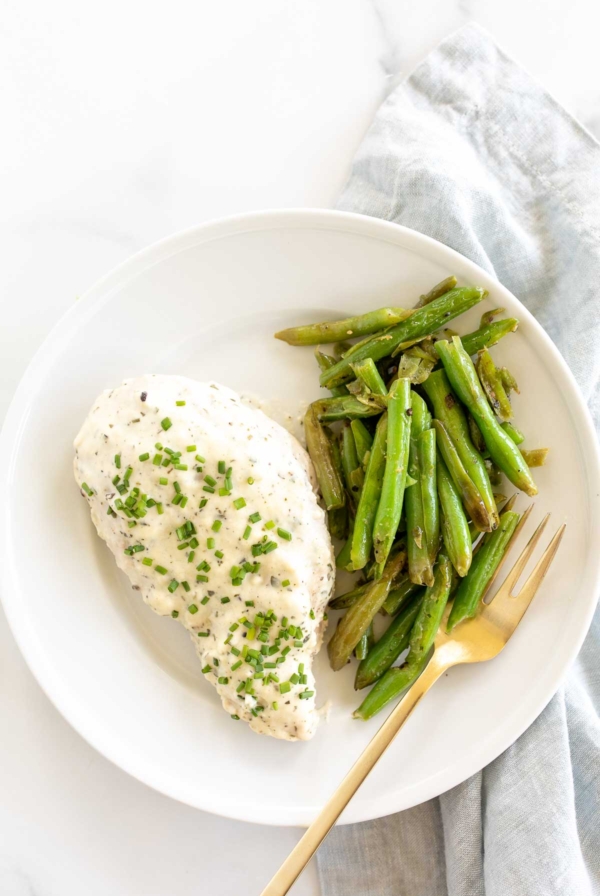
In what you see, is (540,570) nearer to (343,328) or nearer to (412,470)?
(412,470)

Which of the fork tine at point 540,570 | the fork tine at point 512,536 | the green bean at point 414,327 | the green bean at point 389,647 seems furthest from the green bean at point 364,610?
the green bean at point 414,327

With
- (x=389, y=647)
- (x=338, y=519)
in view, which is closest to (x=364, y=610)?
(x=389, y=647)

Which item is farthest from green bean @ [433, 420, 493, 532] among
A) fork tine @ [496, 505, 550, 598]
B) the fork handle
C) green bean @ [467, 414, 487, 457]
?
the fork handle

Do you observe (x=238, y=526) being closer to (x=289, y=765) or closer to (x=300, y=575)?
(x=300, y=575)

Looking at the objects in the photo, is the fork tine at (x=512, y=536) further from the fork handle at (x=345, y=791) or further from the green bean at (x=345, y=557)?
the green bean at (x=345, y=557)

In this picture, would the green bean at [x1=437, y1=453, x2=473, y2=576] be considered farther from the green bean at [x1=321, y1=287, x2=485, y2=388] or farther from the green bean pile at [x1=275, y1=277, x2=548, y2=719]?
the green bean at [x1=321, y1=287, x2=485, y2=388]

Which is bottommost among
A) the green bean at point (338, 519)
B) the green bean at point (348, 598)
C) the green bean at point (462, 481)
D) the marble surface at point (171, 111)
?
the green bean at point (348, 598)
